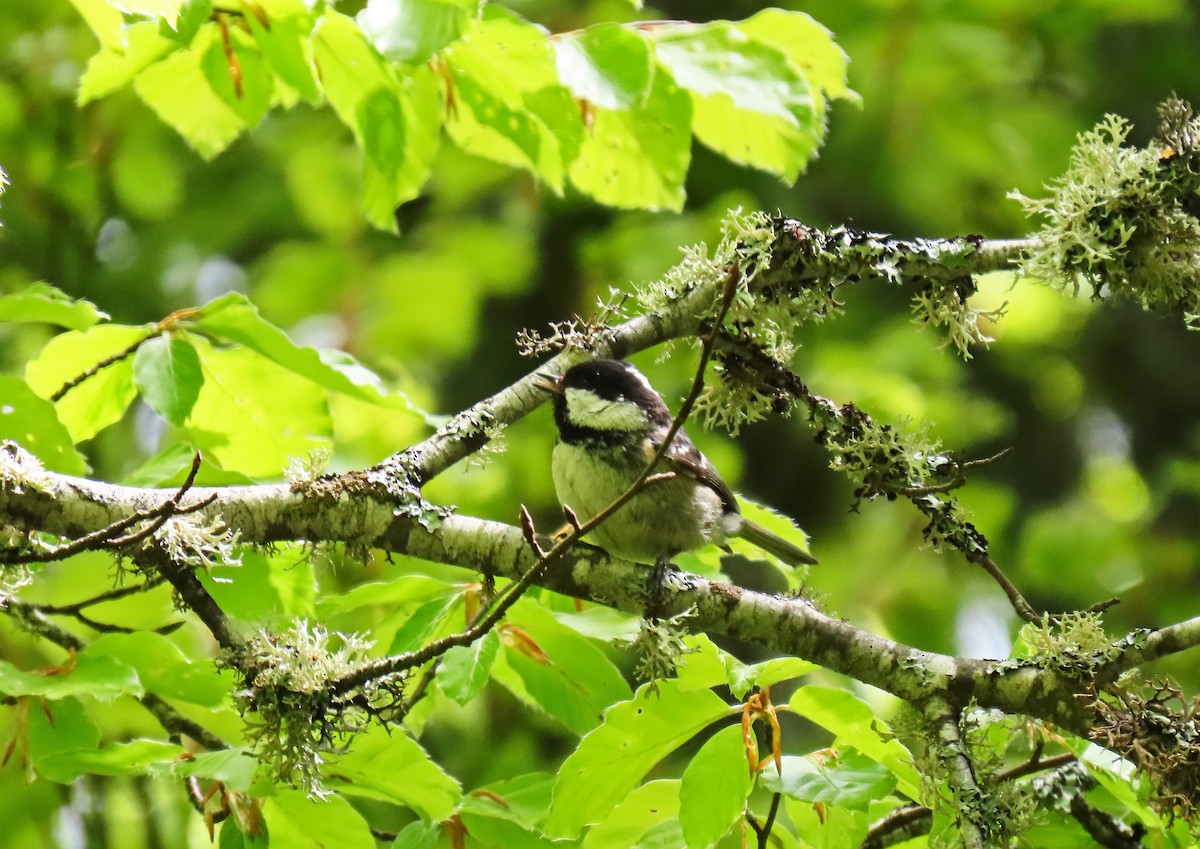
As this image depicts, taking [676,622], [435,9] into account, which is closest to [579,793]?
[676,622]

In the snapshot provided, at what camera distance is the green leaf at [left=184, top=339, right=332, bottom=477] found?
251 cm

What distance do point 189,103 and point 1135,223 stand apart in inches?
89.0

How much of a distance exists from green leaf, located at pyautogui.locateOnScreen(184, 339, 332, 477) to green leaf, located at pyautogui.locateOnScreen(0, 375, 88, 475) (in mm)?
364

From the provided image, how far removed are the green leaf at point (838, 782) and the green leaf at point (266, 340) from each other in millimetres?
1134

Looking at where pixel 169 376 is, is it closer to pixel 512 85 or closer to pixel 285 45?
pixel 285 45

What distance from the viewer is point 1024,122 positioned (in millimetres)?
6293

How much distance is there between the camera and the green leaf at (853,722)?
1.89 m

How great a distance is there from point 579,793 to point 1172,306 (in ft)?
5.05

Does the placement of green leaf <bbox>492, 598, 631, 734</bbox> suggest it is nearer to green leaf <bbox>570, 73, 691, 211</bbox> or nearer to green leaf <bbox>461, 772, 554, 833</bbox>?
green leaf <bbox>461, 772, 554, 833</bbox>

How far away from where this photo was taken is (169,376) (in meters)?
2.25

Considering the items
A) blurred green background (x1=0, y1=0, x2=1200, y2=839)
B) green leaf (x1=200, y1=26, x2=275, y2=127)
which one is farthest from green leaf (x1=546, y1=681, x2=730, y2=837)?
blurred green background (x1=0, y1=0, x2=1200, y2=839)

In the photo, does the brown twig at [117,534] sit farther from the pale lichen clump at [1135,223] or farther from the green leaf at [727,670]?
the pale lichen clump at [1135,223]

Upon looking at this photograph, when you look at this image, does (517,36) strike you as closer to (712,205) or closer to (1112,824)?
(1112,824)

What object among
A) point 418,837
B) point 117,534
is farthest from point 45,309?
point 418,837
